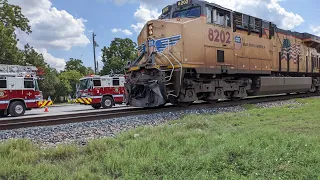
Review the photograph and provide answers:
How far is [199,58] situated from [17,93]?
A: 11.6 meters

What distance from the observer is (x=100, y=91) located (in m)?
20.5

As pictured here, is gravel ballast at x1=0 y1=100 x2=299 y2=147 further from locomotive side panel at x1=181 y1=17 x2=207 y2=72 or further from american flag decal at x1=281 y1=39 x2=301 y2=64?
american flag decal at x1=281 y1=39 x2=301 y2=64

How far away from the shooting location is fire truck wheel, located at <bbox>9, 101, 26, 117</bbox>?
16688 millimetres

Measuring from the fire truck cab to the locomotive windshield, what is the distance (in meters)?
10.6

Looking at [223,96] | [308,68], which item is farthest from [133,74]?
[308,68]

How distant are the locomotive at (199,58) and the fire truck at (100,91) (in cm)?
884

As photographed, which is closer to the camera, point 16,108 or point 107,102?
point 16,108

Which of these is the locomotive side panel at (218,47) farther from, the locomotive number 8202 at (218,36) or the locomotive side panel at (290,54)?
the locomotive side panel at (290,54)

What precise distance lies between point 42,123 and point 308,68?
17.3 m

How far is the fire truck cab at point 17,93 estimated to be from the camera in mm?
16609

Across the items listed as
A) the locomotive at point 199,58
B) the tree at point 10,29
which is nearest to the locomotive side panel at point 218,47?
the locomotive at point 199,58

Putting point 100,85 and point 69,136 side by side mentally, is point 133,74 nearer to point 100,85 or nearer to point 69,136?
point 69,136

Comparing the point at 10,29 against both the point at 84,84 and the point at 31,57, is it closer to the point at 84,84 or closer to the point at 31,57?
the point at 31,57

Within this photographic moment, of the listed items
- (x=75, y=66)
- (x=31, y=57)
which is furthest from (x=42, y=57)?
(x=75, y=66)
